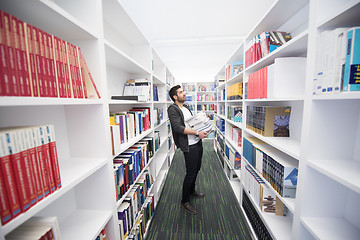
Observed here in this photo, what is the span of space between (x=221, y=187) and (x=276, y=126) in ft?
5.26

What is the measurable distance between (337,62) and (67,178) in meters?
1.45

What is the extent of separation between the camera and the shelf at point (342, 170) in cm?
60

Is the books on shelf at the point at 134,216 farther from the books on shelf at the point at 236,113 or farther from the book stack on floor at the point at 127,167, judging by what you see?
the books on shelf at the point at 236,113

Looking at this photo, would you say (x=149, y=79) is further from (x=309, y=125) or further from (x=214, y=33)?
(x=214, y=33)

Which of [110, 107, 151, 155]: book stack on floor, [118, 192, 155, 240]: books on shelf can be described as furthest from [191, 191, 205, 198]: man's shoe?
[110, 107, 151, 155]: book stack on floor

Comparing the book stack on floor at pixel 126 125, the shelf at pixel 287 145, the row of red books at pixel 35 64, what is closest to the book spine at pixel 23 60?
the row of red books at pixel 35 64

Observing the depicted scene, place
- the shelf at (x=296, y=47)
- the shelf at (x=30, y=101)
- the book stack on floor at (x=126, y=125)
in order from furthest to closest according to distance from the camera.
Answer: the book stack on floor at (x=126, y=125)
the shelf at (x=296, y=47)
the shelf at (x=30, y=101)

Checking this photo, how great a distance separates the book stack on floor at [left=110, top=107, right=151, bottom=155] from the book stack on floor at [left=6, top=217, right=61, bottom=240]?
46 centimetres

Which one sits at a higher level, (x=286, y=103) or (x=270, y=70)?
(x=270, y=70)

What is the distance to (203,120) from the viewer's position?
1805 mm

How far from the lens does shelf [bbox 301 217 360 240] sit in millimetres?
756

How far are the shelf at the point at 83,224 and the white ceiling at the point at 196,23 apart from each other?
1826 millimetres

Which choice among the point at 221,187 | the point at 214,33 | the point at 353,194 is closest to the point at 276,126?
the point at 353,194

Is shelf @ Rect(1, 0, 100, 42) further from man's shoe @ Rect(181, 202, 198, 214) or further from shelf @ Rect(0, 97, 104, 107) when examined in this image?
man's shoe @ Rect(181, 202, 198, 214)
